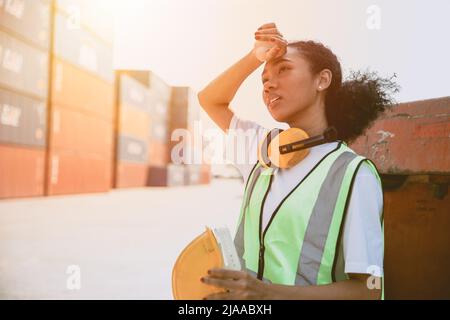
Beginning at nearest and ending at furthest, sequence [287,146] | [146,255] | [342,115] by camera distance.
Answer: [287,146], [342,115], [146,255]

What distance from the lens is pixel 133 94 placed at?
32844 mm

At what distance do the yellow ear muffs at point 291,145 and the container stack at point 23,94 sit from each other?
16783 mm

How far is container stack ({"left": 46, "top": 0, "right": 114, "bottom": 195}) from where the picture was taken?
66.4 feet

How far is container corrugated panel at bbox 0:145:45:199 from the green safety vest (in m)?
17.4

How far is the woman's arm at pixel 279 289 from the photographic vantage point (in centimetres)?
114

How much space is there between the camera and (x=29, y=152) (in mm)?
18281

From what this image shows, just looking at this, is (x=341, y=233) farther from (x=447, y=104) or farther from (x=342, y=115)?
(x=447, y=104)

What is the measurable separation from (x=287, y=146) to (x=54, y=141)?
66.4 feet

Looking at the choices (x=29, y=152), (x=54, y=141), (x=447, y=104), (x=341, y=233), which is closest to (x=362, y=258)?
(x=341, y=233)

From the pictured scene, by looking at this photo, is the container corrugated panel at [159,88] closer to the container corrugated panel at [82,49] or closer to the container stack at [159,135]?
the container stack at [159,135]

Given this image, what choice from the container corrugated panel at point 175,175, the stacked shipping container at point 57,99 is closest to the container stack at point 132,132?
the stacked shipping container at point 57,99

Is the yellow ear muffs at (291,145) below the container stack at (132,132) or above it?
below

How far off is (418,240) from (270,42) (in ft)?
3.98

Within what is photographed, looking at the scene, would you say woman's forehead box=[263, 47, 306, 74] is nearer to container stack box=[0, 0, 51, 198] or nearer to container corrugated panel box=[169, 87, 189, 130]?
container stack box=[0, 0, 51, 198]
